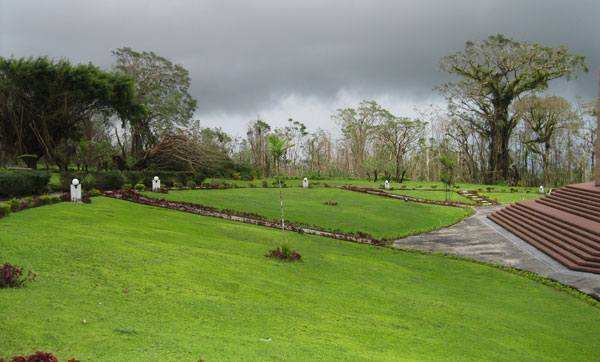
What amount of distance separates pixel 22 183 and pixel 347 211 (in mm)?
12539

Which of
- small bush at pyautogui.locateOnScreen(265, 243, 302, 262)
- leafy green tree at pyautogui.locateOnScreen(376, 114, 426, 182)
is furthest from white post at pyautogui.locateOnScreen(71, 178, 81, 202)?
leafy green tree at pyautogui.locateOnScreen(376, 114, 426, 182)

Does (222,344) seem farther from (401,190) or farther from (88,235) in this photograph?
(401,190)

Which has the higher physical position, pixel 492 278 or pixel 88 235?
pixel 88 235

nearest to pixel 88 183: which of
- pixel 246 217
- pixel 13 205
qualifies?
pixel 246 217

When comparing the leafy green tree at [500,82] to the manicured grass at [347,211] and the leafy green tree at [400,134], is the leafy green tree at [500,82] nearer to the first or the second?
the leafy green tree at [400,134]

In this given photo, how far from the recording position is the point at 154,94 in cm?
3644

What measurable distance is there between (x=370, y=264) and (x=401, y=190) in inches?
806

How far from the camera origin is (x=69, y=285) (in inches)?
187

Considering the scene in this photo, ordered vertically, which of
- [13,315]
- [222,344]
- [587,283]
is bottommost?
[587,283]

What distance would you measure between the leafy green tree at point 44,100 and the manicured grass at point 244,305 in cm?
1705

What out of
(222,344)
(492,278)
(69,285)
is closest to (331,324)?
(222,344)

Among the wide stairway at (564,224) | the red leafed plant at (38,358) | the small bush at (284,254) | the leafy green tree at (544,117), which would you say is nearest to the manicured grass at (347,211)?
the wide stairway at (564,224)

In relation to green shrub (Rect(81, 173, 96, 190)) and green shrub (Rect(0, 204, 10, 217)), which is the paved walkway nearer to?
green shrub (Rect(0, 204, 10, 217))

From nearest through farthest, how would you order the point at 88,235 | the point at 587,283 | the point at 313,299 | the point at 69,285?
the point at 69,285 → the point at 313,299 → the point at 88,235 → the point at 587,283
